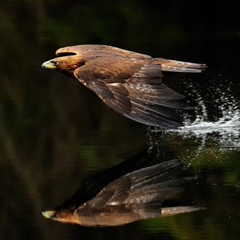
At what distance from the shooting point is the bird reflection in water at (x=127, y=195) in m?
6.86

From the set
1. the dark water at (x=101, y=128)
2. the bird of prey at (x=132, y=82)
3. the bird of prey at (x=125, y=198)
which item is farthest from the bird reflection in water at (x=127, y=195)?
the bird of prey at (x=132, y=82)

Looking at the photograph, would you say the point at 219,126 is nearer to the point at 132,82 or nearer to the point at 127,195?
the point at 132,82

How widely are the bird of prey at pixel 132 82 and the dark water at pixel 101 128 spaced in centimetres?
50

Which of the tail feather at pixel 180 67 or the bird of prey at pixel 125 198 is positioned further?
the tail feather at pixel 180 67

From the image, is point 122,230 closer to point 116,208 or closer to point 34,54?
point 116,208

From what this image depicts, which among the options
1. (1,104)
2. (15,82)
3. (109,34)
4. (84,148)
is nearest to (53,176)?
(84,148)

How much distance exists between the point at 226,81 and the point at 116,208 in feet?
14.6

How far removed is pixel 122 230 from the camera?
6.60 metres

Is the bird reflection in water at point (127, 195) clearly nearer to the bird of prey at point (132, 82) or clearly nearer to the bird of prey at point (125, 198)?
the bird of prey at point (125, 198)

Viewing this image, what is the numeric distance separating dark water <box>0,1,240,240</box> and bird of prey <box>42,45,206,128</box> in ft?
1.63

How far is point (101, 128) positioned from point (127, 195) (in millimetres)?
2073

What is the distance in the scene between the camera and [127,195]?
23.9ft

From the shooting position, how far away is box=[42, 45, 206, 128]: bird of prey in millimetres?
7820

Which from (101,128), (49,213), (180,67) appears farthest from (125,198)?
(101,128)
